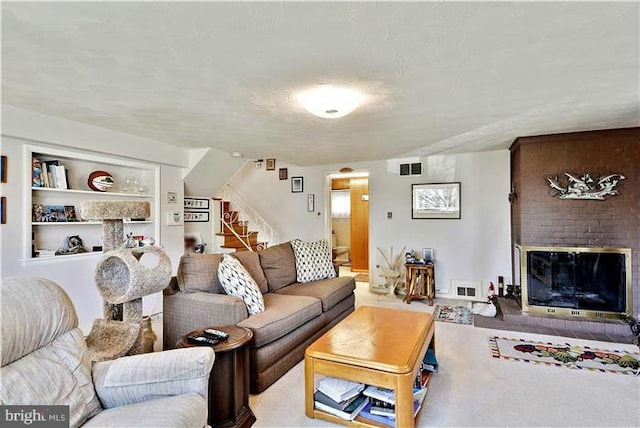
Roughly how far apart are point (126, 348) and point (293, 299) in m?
1.45

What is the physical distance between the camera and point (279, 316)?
264cm

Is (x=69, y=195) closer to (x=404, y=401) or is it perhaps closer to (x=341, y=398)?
(x=341, y=398)

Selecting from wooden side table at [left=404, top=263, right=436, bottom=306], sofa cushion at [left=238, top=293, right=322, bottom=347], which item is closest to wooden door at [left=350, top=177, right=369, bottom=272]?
wooden side table at [left=404, top=263, right=436, bottom=306]

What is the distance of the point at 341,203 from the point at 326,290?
510cm

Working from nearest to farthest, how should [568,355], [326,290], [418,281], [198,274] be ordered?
[198,274] → [568,355] → [326,290] → [418,281]

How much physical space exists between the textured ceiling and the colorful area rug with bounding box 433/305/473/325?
2.25 meters

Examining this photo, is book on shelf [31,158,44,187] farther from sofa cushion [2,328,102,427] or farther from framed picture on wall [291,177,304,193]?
framed picture on wall [291,177,304,193]

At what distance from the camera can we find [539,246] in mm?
3949

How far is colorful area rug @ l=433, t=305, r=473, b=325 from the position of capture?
4059 mm

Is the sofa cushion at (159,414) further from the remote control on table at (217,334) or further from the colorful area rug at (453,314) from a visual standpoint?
the colorful area rug at (453,314)

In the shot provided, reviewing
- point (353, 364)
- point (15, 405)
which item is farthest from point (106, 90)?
point (353, 364)

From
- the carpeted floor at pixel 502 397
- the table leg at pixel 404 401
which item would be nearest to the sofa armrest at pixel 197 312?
the carpeted floor at pixel 502 397

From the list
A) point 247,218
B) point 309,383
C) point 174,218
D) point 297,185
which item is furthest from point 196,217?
point 309,383

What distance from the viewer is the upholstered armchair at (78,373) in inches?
48.6
